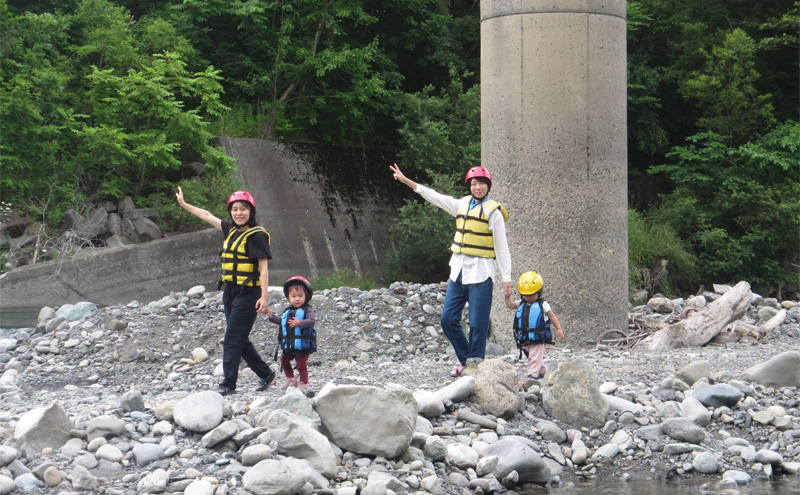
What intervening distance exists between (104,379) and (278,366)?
6.14 ft

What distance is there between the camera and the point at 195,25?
1923 centimetres

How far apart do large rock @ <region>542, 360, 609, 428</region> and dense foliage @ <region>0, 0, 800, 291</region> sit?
9490 millimetres

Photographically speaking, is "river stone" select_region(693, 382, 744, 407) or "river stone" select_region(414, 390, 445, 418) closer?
"river stone" select_region(414, 390, 445, 418)

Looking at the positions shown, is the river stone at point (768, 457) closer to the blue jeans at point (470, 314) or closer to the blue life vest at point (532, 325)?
the blue life vest at point (532, 325)

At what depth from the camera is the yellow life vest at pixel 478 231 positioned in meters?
7.12

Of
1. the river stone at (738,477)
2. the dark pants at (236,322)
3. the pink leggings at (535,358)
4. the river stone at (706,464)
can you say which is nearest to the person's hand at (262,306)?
the dark pants at (236,322)

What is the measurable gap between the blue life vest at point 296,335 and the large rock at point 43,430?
1.69 m

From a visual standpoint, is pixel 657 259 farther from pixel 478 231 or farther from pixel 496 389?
pixel 496 389

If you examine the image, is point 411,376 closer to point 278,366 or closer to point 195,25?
point 278,366

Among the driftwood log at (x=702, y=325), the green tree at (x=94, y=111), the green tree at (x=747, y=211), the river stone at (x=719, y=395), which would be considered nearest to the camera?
the river stone at (x=719, y=395)

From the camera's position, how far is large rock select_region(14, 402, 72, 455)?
5.20m

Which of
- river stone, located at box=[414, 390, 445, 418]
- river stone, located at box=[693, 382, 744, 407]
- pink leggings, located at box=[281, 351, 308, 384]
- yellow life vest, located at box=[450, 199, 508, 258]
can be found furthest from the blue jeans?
river stone, located at box=[693, 382, 744, 407]

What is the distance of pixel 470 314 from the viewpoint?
730 cm

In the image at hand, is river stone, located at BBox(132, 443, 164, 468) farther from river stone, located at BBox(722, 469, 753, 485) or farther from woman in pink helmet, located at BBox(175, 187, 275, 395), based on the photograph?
river stone, located at BBox(722, 469, 753, 485)
